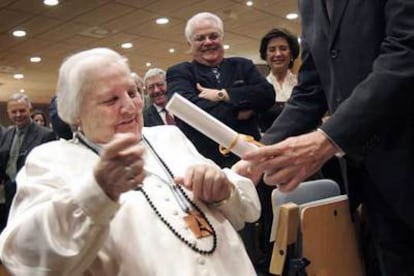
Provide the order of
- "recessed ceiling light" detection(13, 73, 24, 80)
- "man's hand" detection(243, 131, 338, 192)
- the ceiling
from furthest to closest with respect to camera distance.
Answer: "recessed ceiling light" detection(13, 73, 24, 80)
the ceiling
"man's hand" detection(243, 131, 338, 192)

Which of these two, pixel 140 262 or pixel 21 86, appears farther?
pixel 21 86

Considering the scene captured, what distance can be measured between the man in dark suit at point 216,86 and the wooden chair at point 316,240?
1.05m

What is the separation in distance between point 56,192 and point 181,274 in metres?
0.33

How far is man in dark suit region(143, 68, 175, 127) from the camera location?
129 inches

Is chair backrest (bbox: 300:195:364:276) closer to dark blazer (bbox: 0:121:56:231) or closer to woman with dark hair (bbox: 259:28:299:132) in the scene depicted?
woman with dark hair (bbox: 259:28:299:132)

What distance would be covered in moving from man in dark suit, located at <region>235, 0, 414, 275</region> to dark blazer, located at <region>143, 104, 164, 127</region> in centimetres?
208

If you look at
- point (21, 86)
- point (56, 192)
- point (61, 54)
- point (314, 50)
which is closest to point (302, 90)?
point (314, 50)

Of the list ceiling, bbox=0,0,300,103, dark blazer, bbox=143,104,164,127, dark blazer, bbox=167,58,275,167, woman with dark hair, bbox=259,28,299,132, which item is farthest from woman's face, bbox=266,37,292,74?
ceiling, bbox=0,0,300,103

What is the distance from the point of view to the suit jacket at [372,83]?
95cm

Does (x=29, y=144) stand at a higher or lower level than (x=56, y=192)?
lower

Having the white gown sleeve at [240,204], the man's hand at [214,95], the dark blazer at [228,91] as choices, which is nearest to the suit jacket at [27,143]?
the dark blazer at [228,91]

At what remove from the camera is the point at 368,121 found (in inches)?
37.5

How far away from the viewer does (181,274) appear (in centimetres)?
115

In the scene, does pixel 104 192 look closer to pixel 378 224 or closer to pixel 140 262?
pixel 140 262
